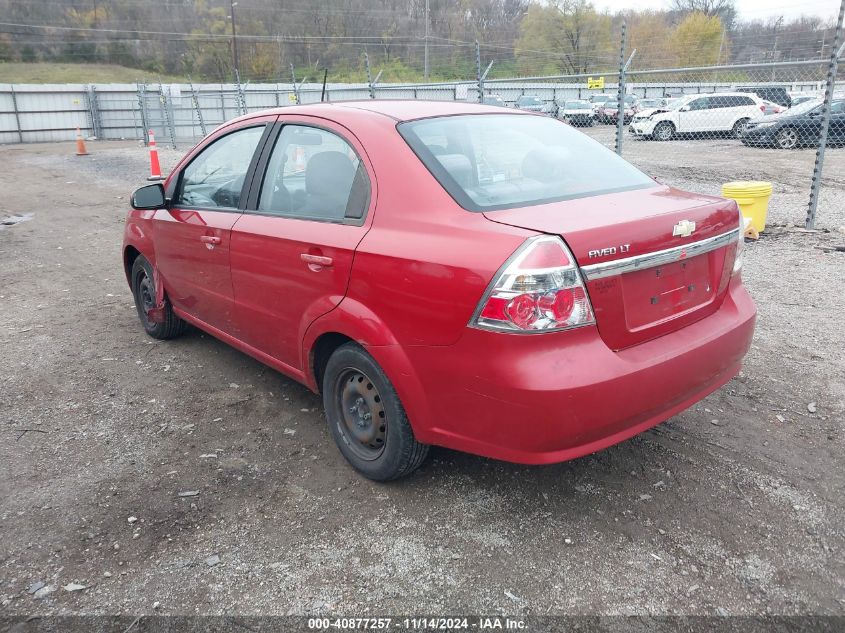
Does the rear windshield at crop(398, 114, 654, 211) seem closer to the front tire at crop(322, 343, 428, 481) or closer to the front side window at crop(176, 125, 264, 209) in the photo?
the front tire at crop(322, 343, 428, 481)

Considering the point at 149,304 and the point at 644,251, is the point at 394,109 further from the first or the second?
the point at 149,304

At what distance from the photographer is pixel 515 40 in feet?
128

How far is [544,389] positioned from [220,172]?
2.67 meters

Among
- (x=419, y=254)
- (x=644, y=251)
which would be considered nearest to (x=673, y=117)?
(x=644, y=251)

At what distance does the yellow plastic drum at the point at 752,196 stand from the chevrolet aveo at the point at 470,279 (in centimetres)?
450

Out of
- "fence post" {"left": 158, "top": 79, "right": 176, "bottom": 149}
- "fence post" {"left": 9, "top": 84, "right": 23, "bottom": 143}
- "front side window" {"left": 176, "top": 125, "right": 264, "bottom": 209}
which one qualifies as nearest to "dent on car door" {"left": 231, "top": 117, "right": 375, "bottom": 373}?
"front side window" {"left": 176, "top": 125, "right": 264, "bottom": 209}

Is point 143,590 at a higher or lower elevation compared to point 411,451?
lower

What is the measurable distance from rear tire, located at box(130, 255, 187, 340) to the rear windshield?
2675 millimetres

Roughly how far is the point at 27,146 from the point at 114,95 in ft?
17.6

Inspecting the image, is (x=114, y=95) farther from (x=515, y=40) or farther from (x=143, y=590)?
(x=143, y=590)

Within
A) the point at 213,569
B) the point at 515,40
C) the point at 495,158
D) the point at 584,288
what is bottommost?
the point at 213,569

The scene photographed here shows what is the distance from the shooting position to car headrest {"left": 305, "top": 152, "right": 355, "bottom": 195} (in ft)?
10.1

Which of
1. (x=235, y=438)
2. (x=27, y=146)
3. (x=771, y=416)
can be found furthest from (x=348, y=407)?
(x=27, y=146)

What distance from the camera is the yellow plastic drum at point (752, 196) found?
7324 millimetres
